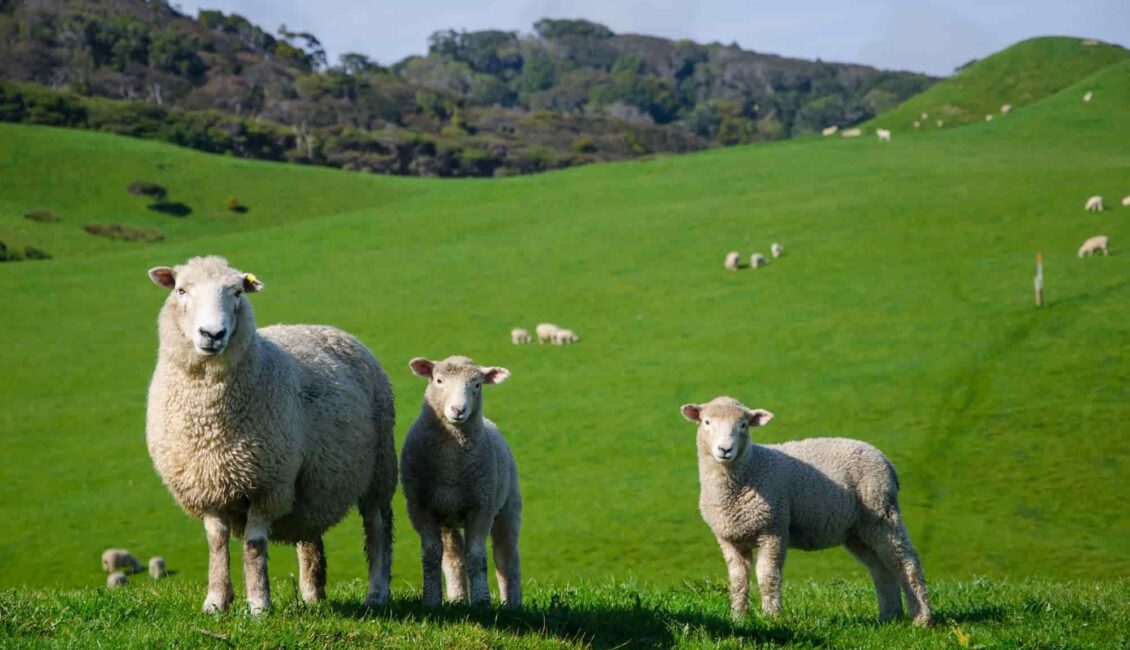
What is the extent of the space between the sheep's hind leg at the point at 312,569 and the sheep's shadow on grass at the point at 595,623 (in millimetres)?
631

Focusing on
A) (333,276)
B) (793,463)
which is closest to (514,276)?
(333,276)

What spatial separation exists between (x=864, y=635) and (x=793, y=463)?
6.34 ft

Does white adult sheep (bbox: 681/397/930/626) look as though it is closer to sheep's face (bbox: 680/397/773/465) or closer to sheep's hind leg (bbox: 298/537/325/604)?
sheep's face (bbox: 680/397/773/465)

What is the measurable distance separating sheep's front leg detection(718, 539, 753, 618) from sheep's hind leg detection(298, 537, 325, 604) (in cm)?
331

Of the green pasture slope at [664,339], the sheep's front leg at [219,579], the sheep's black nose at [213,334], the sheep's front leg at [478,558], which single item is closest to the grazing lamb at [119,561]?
the green pasture slope at [664,339]

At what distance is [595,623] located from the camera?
8430 millimetres

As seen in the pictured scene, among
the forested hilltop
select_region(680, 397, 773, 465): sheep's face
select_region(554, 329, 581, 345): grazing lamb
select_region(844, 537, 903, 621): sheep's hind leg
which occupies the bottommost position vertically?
select_region(554, 329, 581, 345): grazing lamb

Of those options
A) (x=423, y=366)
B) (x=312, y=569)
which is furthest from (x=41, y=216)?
(x=312, y=569)

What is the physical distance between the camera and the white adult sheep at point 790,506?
9.93 m

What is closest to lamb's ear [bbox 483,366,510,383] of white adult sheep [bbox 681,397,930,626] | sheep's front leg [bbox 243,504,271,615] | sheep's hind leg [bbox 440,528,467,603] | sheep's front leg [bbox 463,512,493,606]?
sheep's front leg [bbox 463,512,493,606]

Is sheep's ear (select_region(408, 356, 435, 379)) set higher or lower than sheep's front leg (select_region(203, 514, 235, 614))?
higher

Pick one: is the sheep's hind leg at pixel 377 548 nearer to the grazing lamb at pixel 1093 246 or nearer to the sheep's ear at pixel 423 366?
the sheep's ear at pixel 423 366

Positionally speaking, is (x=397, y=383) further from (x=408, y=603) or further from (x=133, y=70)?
(x=133, y=70)

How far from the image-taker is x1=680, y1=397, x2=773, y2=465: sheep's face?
9.93 m
